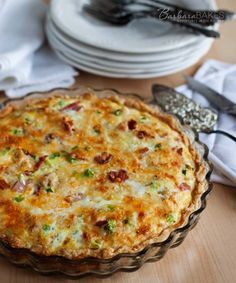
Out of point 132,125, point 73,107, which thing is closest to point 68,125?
point 73,107

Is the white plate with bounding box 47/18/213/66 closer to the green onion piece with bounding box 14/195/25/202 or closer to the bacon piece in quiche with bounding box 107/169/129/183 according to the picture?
the bacon piece in quiche with bounding box 107/169/129/183

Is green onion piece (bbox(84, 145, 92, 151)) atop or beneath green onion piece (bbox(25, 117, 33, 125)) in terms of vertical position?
atop

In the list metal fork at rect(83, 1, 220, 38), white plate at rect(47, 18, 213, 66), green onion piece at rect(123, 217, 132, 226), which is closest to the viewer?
green onion piece at rect(123, 217, 132, 226)

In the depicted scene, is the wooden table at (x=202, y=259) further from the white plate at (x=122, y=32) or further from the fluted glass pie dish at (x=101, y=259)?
the white plate at (x=122, y=32)

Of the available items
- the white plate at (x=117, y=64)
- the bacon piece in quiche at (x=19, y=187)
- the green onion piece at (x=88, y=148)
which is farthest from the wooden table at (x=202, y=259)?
the white plate at (x=117, y=64)

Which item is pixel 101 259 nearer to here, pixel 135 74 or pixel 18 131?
pixel 18 131

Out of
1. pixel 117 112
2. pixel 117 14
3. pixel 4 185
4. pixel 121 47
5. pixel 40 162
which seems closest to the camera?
pixel 4 185

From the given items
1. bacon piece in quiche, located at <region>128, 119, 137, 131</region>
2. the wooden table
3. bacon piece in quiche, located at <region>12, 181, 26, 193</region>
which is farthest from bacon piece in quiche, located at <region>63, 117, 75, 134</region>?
the wooden table

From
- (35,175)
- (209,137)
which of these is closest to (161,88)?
(209,137)
